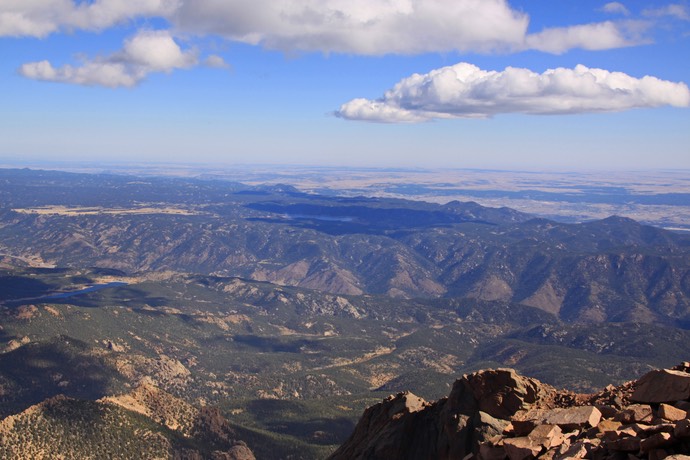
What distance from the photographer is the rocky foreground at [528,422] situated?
1249 inches

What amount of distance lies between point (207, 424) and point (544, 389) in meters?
115

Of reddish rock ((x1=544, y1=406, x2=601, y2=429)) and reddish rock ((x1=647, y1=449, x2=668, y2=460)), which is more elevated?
reddish rock ((x1=647, y1=449, x2=668, y2=460))

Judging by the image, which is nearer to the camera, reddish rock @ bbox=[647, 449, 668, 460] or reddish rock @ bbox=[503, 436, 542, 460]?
reddish rock @ bbox=[647, 449, 668, 460]

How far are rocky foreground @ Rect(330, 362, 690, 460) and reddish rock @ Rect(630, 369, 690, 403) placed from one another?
0.19ft

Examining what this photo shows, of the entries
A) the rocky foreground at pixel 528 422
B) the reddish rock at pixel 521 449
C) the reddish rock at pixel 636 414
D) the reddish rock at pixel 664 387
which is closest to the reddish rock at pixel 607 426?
the rocky foreground at pixel 528 422

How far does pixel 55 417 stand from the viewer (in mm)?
134000

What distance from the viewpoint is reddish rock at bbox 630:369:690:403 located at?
3753 cm

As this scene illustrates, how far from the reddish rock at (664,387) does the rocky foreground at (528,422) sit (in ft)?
0.19

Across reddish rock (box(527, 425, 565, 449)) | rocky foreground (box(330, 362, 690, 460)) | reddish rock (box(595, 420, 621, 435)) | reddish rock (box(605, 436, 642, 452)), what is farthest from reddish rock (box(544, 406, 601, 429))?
reddish rock (box(605, 436, 642, 452))

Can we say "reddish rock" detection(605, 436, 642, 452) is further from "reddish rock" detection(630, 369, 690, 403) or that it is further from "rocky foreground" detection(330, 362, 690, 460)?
"reddish rock" detection(630, 369, 690, 403)

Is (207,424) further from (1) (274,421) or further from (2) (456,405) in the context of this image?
(2) (456,405)

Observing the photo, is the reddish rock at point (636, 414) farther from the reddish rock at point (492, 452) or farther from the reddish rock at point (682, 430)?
the reddish rock at point (492, 452)

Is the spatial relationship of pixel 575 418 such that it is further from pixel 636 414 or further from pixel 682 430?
pixel 682 430

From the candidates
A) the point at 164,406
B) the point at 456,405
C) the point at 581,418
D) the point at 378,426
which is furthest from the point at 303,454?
the point at 581,418
